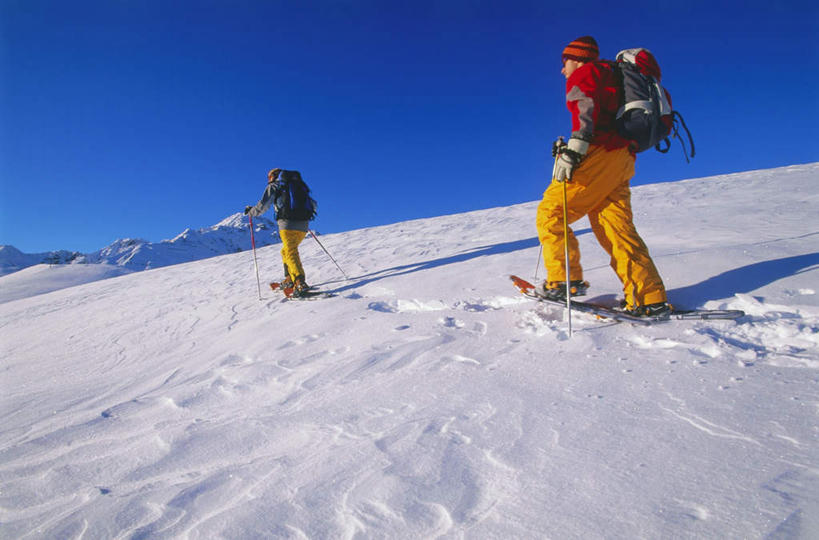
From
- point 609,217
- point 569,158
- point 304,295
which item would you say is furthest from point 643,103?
point 304,295

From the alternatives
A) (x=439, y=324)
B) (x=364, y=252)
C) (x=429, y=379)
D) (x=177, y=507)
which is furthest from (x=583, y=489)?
(x=364, y=252)

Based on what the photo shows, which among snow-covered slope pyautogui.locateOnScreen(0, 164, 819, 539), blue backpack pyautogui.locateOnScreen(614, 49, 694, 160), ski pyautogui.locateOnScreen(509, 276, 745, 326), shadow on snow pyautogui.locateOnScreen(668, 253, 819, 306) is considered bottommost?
snow-covered slope pyautogui.locateOnScreen(0, 164, 819, 539)

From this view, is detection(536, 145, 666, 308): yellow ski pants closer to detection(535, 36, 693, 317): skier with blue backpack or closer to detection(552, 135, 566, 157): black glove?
detection(535, 36, 693, 317): skier with blue backpack

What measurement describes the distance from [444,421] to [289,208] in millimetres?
4883

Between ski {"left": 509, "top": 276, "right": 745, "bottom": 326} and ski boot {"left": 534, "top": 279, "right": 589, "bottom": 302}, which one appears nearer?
ski {"left": 509, "top": 276, "right": 745, "bottom": 326}

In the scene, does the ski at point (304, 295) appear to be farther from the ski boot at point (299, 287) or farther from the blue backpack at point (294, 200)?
the blue backpack at point (294, 200)

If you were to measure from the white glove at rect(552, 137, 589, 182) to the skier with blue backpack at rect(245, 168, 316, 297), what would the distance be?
406 centimetres

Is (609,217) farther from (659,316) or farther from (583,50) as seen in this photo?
(583,50)

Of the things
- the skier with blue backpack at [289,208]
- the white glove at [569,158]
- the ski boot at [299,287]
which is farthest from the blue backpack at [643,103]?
the skier with blue backpack at [289,208]

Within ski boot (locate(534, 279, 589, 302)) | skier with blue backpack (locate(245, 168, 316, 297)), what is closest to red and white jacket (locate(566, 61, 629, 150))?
ski boot (locate(534, 279, 589, 302))

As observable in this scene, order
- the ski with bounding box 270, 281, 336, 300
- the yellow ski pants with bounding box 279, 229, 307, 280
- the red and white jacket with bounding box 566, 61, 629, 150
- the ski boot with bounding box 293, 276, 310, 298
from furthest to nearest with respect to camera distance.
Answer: the yellow ski pants with bounding box 279, 229, 307, 280, the ski boot with bounding box 293, 276, 310, 298, the ski with bounding box 270, 281, 336, 300, the red and white jacket with bounding box 566, 61, 629, 150

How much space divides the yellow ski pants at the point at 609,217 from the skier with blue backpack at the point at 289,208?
153 inches

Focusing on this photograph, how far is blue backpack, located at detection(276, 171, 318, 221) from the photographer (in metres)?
5.96

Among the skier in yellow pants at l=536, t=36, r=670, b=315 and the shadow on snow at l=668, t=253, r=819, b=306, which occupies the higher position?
the skier in yellow pants at l=536, t=36, r=670, b=315
